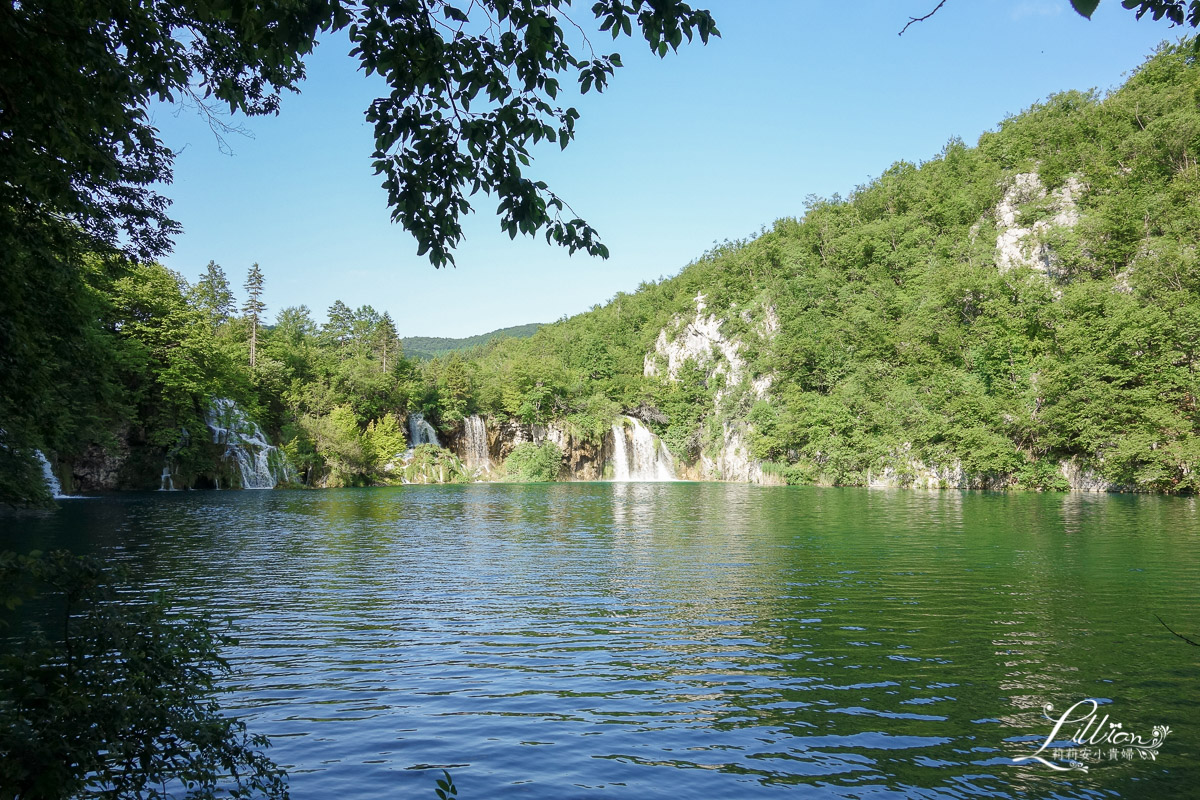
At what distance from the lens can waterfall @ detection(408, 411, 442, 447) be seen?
6806cm

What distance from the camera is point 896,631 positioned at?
9.91 m

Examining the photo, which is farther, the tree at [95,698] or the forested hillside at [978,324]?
the forested hillside at [978,324]

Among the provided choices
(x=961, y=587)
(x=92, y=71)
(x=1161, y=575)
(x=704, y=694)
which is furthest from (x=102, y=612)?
(x=1161, y=575)

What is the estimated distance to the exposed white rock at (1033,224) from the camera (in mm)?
50312

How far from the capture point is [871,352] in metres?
60.1

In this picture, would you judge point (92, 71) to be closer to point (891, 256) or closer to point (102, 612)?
point (102, 612)

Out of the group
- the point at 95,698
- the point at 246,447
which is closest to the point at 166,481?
the point at 246,447

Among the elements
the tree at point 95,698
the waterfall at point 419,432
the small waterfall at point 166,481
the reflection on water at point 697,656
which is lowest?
the reflection on water at point 697,656

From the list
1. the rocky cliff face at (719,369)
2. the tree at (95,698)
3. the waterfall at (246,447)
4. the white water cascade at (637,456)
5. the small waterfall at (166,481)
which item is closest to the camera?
the tree at (95,698)

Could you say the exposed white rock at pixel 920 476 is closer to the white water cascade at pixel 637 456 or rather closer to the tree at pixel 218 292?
the white water cascade at pixel 637 456

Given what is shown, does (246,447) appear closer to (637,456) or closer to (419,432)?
(419,432)

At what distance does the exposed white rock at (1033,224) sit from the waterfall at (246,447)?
58.1m

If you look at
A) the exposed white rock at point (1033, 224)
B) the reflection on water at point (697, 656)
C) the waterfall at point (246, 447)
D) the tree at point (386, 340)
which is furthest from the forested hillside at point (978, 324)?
the reflection on water at point (697, 656)

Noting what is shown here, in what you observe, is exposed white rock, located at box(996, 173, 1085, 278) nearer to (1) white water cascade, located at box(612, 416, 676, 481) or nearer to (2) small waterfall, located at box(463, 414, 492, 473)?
(1) white water cascade, located at box(612, 416, 676, 481)
